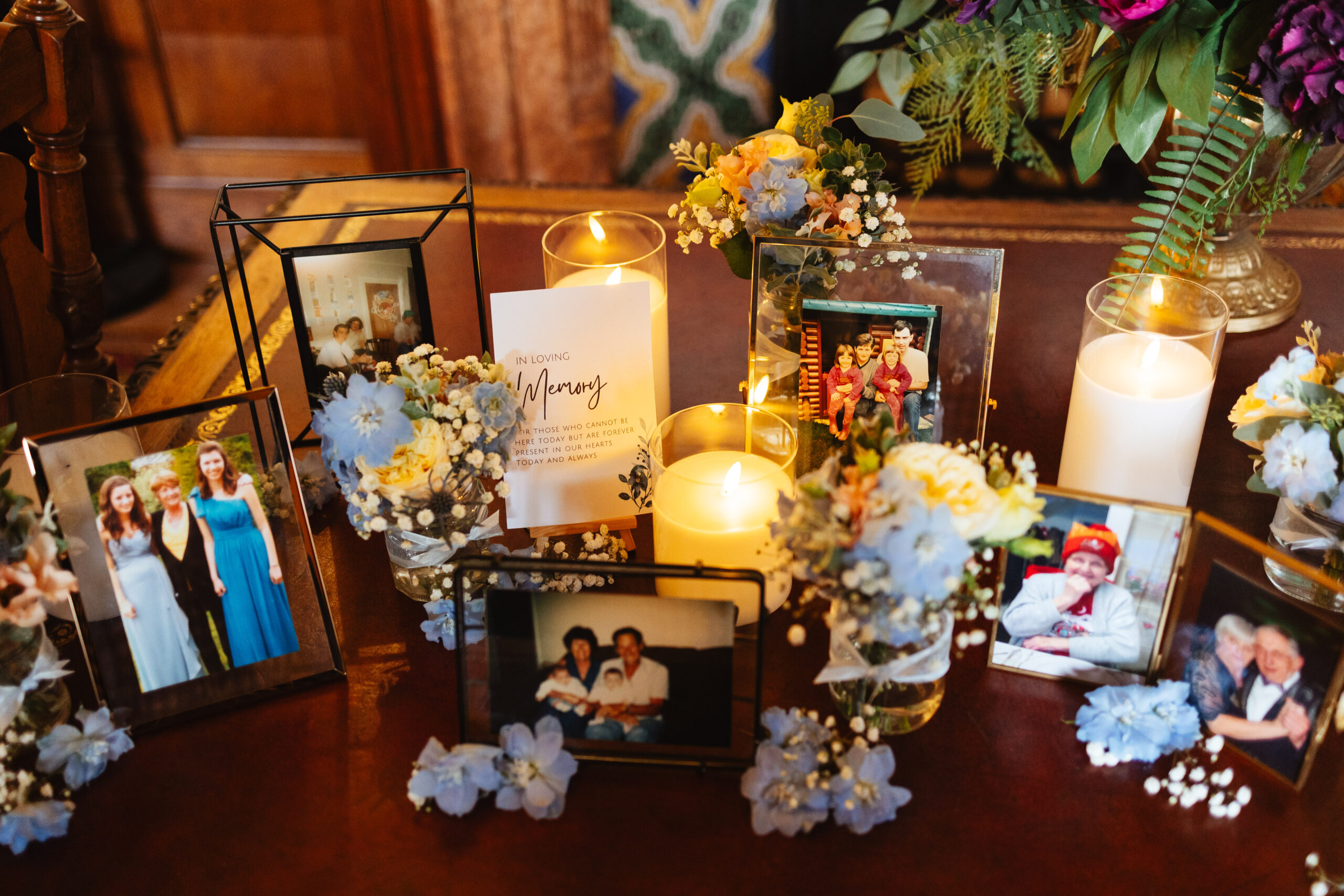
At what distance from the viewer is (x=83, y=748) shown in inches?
31.4

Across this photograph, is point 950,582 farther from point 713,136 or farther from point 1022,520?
point 713,136

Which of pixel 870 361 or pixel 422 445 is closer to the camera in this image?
pixel 422 445

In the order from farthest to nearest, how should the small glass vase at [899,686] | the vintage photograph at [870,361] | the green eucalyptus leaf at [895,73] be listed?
the green eucalyptus leaf at [895,73]
the vintage photograph at [870,361]
the small glass vase at [899,686]

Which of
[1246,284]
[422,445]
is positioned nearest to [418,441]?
[422,445]

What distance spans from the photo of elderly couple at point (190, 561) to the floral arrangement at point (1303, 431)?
0.80 m

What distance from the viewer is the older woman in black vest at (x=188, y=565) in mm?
797

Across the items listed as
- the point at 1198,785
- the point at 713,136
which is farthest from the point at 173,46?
the point at 1198,785

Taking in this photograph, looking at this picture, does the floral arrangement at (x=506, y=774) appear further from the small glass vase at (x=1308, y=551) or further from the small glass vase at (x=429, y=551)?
the small glass vase at (x=1308, y=551)

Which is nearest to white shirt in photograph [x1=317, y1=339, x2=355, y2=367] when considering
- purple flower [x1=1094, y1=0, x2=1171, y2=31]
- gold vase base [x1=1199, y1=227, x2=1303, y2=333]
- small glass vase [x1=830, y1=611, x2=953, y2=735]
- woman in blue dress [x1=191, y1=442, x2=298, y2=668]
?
woman in blue dress [x1=191, y1=442, x2=298, y2=668]

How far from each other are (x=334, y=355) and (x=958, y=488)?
669mm

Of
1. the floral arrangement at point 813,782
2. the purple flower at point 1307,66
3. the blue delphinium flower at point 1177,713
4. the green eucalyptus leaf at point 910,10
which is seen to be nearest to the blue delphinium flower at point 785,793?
the floral arrangement at point 813,782

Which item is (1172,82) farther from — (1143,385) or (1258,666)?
(1258,666)

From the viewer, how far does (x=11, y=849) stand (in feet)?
2.45

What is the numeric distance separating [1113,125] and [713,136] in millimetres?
2072
